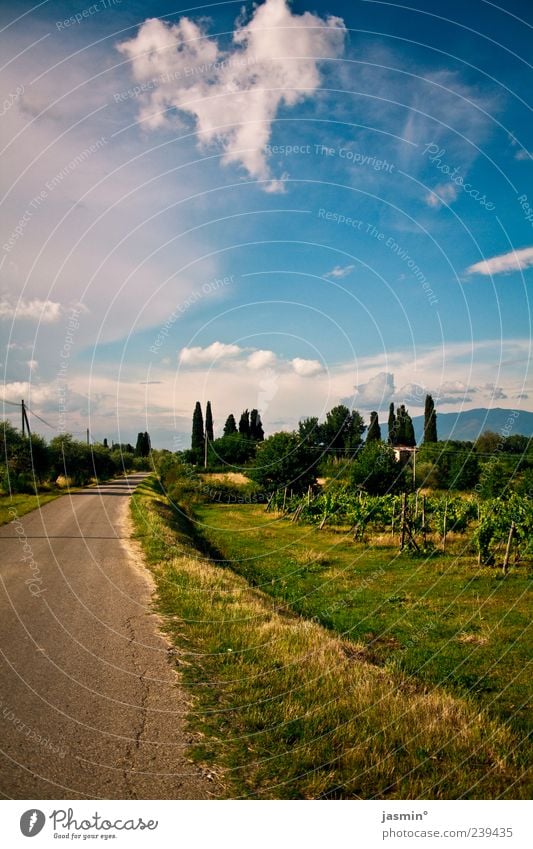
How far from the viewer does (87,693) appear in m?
7.52

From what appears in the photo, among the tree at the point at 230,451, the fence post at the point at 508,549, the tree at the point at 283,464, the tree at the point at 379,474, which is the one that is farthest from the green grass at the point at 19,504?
the tree at the point at 230,451

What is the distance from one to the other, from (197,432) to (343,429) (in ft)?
88.4

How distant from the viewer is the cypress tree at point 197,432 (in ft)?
303

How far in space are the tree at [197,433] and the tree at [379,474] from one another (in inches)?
1749

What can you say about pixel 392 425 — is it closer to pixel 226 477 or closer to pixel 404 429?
pixel 404 429

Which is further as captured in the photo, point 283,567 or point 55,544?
point 283,567

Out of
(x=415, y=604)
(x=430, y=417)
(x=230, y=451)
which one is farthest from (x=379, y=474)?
(x=230, y=451)

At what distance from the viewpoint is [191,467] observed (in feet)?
267

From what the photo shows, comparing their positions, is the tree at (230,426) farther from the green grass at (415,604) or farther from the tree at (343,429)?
the green grass at (415,604)

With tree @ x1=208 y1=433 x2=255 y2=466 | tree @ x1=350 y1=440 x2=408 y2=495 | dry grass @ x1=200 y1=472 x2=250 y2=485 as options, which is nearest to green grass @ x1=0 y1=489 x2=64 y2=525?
tree @ x1=350 y1=440 x2=408 y2=495

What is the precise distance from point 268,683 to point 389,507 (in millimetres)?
26467

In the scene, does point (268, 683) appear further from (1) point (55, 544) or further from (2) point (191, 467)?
(2) point (191, 467)

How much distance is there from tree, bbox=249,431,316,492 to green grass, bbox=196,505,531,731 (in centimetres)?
2044

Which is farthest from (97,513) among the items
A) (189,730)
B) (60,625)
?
(189,730)
